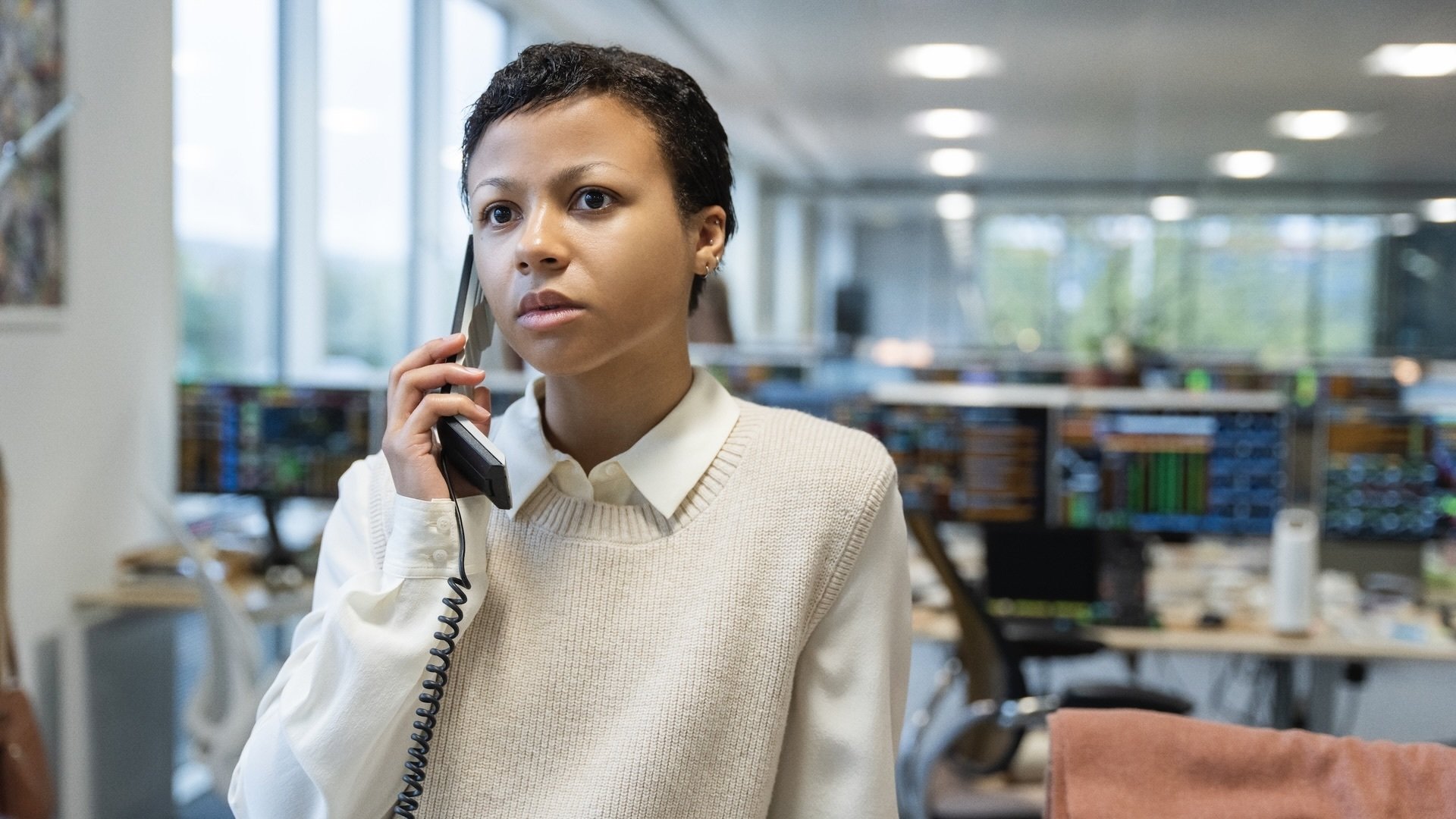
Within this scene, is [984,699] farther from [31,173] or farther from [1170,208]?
[1170,208]

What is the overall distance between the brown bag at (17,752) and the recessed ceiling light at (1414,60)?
5.87m

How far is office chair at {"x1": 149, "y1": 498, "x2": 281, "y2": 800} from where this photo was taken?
8.46 feet

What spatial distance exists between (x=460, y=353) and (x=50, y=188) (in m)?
Result: 2.29

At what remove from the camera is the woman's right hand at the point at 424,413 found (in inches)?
36.0

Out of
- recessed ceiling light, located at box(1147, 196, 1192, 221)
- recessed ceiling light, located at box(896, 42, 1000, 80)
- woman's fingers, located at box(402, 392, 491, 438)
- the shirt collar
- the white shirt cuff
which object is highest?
recessed ceiling light, located at box(896, 42, 1000, 80)

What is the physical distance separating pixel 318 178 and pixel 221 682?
246cm

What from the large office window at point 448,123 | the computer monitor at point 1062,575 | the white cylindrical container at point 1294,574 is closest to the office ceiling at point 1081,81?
the large office window at point 448,123

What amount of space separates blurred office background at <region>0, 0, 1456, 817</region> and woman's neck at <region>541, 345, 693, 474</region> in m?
0.25

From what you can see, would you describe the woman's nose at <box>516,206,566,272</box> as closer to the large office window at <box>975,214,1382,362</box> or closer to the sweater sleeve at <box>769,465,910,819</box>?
the sweater sleeve at <box>769,465,910,819</box>

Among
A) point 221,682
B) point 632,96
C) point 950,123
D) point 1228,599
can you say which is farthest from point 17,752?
point 950,123

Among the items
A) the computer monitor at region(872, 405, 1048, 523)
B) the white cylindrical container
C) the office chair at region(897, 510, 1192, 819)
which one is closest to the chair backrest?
the office chair at region(897, 510, 1192, 819)

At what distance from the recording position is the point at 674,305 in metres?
0.96

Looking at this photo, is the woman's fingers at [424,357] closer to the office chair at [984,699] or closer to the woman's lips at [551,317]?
the woman's lips at [551,317]

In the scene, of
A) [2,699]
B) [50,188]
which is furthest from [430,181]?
[2,699]
